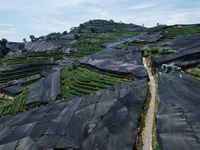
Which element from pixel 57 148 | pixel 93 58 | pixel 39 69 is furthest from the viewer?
pixel 39 69

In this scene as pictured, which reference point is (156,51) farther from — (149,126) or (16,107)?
(16,107)

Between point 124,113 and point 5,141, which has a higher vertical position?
point 124,113

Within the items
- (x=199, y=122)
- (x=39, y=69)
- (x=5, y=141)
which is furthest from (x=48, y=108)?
(x=39, y=69)

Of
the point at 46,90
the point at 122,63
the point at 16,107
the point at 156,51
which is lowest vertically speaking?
the point at 16,107

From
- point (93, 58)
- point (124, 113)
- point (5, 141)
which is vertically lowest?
point (5, 141)

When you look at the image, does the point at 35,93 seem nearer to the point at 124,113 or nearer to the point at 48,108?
the point at 48,108

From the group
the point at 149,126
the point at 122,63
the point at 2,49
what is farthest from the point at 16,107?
the point at 2,49

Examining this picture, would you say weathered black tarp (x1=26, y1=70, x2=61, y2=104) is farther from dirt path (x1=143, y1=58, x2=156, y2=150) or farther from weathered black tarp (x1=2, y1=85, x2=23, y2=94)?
dirt path (x1=143, y1=58, x2=156, y2=150)
